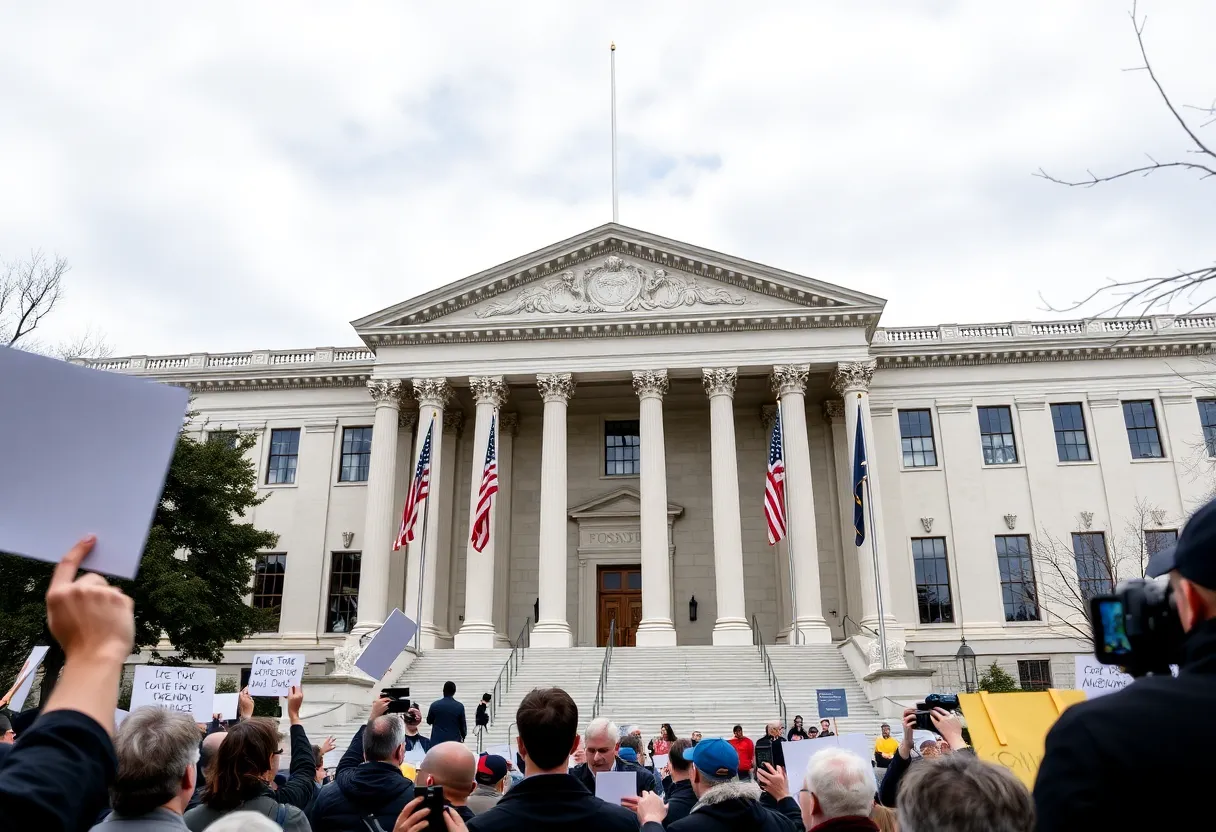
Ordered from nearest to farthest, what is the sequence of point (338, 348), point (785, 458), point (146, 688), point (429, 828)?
1. point (429, 828)
2. point (146, 688)
3. point (785, 458)
4. point (338, 348)

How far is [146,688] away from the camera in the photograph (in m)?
11.8

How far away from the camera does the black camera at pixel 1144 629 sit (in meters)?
2.28

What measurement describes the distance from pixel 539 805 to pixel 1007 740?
426 centimetres

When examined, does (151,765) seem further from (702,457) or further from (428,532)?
(702,457)

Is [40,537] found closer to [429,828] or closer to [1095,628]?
[429,828]

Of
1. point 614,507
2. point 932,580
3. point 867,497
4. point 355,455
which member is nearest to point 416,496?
point 614,507

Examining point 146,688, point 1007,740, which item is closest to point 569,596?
point 146,688

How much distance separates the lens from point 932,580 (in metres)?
34.6

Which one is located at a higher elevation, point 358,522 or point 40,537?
point 358,522

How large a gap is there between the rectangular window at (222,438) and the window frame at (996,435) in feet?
89.9

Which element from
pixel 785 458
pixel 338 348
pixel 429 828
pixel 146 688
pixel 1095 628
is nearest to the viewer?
pixel 1095 628

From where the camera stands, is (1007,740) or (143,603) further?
(143,603)

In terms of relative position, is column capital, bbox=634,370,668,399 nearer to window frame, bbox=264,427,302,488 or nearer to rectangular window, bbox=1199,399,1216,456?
window frame, bbox=264,427,302,488

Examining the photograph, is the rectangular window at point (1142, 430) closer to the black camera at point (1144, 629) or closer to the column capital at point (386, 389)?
the column capital at point (386, 389)
